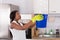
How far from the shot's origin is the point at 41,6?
10.3 ft

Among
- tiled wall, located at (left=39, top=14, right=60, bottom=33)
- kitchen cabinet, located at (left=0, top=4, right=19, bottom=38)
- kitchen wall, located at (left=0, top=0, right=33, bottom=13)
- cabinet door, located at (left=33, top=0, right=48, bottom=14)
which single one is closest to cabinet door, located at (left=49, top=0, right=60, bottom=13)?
cabinet door, located at (left=33, top=0, right=48, bottom=14)

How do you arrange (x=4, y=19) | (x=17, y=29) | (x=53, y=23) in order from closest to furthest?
(x=17, y=29) < (x=4, y=19) < (x=53, y=23)

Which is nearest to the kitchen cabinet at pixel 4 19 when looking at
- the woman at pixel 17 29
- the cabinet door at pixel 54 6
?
the woman at pixel 17 29

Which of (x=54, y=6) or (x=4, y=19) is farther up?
(x=54, y=6)

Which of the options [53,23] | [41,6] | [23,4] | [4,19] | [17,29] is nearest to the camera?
[17,29]

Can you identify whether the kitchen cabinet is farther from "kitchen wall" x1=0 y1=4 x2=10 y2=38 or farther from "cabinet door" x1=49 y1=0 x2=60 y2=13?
"cabinet door" x1=49 y1=0 x2=60 y2=13

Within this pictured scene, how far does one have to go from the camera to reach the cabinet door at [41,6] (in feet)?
10.3

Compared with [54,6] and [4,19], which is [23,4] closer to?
[54,6]

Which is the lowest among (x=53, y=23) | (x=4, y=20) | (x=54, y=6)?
(x=53, y=23)

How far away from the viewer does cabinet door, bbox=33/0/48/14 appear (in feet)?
10.3

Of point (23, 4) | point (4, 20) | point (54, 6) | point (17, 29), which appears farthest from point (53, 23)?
point (17, 29)

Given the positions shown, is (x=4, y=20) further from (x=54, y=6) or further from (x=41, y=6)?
(x=54, y=6)

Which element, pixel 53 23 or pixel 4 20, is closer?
pixel 4 20

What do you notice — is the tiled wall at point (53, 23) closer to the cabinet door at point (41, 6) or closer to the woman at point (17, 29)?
the cabinet door at point (41, 6)
